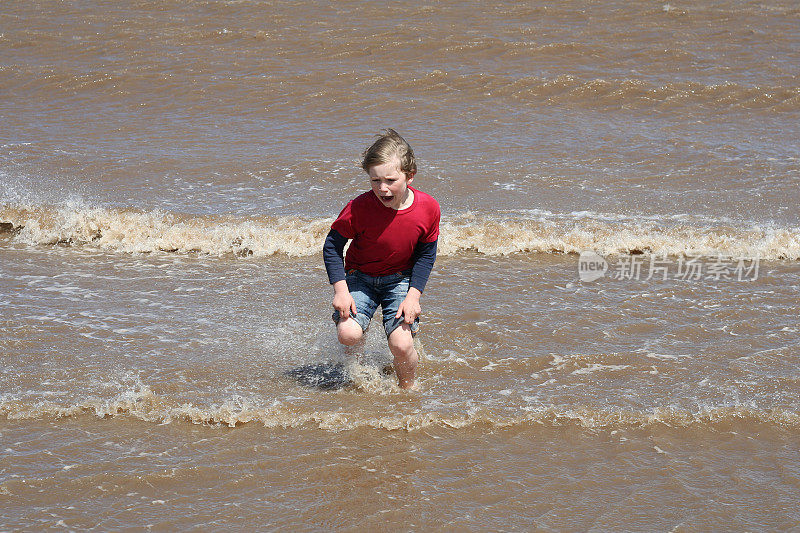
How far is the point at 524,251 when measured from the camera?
23.4 feet

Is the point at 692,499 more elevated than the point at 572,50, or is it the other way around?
the point at 572,50

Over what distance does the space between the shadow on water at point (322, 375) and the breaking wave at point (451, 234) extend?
88.0 inches

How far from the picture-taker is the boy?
424cm

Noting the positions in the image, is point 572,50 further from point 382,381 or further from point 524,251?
point 382,381

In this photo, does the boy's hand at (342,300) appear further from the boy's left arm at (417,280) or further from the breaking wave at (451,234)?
the breaking wave at (451,234)

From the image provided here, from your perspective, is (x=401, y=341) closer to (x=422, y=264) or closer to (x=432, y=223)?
(x=422, y=264)

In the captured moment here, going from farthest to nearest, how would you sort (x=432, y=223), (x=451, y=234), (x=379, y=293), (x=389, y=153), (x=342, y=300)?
(x=451, y=234), (x=379, y=293), (x=432, y=223), (x=342, y=300), (x=389, y=153)

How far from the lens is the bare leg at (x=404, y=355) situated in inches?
175

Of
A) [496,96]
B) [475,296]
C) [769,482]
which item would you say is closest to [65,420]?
[475,296]

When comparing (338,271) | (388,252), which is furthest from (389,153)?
(338,271)

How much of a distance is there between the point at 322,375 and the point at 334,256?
0.87m

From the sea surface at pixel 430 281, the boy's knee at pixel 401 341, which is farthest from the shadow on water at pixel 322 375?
the boy's knee at pixel 401 341

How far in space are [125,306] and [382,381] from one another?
7.27 ft

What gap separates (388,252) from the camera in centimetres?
443
